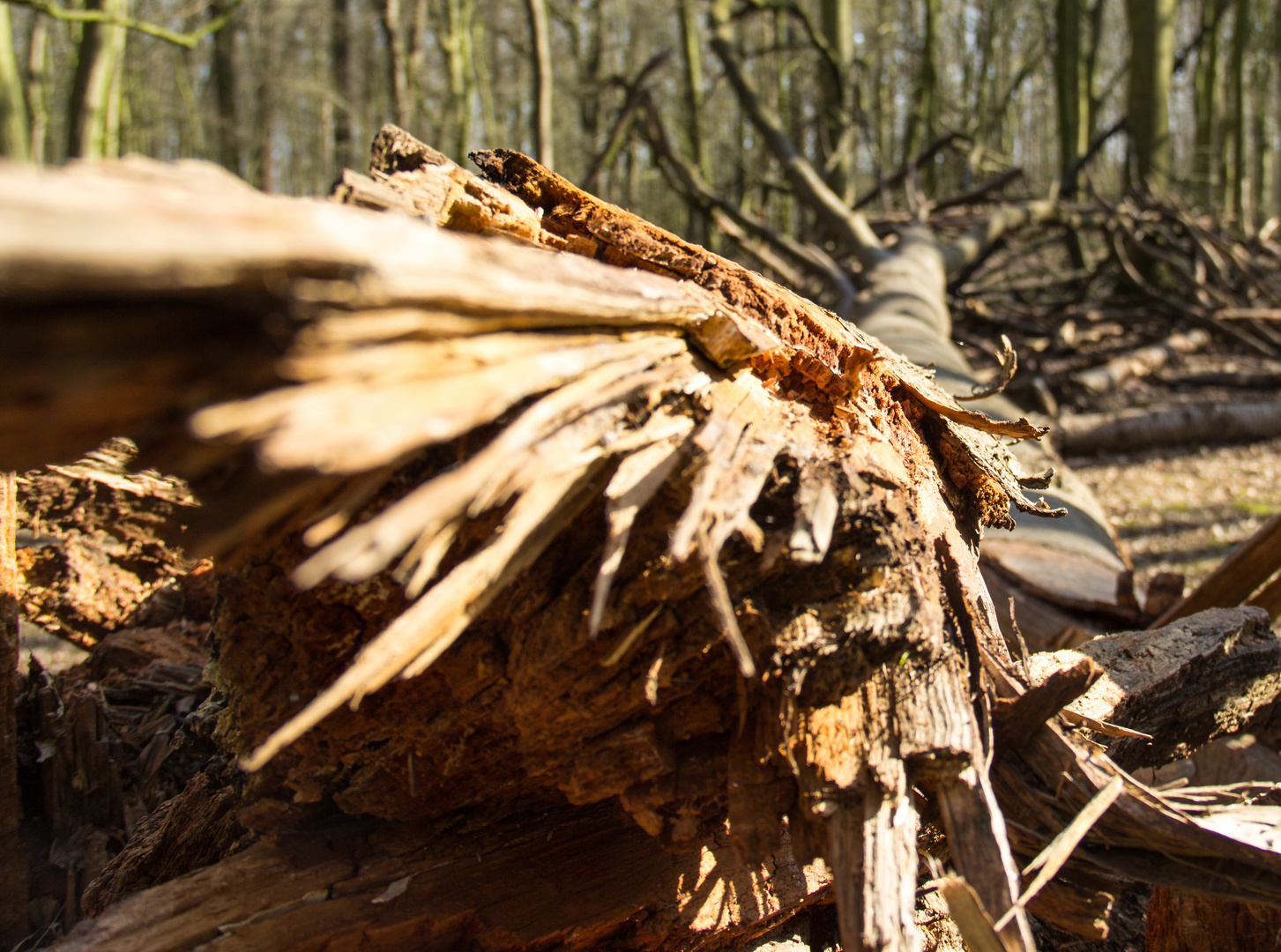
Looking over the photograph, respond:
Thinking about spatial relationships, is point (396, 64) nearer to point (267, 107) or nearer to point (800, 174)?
point (800, 174)

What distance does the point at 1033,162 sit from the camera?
28.4 meters

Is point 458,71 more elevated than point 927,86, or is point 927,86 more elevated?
point 927,86

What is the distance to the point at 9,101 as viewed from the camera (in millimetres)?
6062

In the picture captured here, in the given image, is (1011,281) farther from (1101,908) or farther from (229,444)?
(229,444)

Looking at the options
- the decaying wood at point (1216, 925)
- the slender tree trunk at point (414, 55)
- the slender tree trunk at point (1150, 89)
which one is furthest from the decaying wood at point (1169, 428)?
the slender tree trunk at point (414, 55)

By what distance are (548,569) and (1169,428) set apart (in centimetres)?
626

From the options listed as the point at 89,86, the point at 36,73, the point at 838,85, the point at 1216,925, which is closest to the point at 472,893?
the point at 1216,925

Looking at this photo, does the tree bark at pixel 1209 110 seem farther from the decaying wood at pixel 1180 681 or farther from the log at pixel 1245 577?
the decaying wood at pixel 1180 681

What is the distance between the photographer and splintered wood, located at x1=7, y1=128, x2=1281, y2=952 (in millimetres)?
696

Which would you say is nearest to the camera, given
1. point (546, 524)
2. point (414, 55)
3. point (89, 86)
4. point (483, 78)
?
point (546, 524)

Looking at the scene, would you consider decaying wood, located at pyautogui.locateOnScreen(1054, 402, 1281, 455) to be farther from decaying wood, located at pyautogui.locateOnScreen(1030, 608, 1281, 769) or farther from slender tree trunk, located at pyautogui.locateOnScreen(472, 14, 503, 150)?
slender tree trunk, located at pyautogui.locateOnScreen(472, 14, 503, 150)

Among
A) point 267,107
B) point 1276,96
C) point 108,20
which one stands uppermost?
point 1276,96

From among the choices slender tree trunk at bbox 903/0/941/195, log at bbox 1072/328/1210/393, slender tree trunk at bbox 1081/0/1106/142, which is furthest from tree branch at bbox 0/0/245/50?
slender tree trunk at bbox 1081/0/1106/142

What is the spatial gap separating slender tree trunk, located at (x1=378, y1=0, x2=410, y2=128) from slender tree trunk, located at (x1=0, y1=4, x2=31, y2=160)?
10.9 ft
